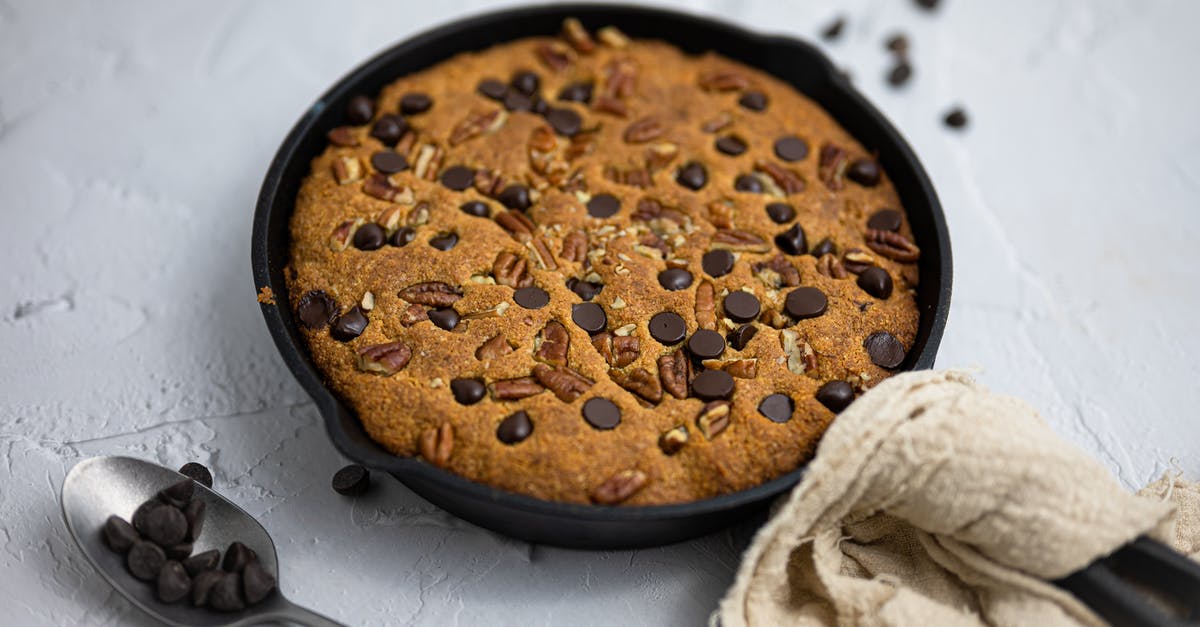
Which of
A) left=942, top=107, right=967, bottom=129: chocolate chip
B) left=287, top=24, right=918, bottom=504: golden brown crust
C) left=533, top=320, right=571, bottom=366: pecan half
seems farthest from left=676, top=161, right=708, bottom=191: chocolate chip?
left=942, top=107, right=967, bottom=129: chocolate chip

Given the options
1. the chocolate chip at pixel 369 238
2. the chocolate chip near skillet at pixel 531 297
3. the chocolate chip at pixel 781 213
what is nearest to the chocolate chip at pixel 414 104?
the chocolate chip at pixel 369 238

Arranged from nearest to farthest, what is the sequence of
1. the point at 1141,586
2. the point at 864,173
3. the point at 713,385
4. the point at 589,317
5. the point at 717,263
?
the point at 1141,586
the point at 713,385
the point at 589,317
the point at 717,263
the point at 864,173

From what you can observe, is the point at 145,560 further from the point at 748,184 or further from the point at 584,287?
the point at 748,184

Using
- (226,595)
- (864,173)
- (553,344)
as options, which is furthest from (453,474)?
(864,173)

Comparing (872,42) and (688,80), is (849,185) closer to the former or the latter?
(688,80)

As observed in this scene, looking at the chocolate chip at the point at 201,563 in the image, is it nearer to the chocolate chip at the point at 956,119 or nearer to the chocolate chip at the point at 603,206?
the chocolate chip at the point at 603,206

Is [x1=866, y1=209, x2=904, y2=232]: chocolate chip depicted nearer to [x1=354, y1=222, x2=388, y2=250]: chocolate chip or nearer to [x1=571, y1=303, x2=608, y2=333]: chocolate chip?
[x1=571, y1=303, x2=608, y2=333]: chocolate chip
